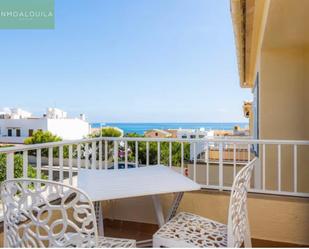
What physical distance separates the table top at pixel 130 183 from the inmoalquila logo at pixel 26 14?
8.01 feet

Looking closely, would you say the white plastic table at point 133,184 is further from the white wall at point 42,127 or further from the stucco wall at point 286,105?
the white wall at point 42,127

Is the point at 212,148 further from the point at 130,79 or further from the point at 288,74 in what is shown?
the point at 130,79

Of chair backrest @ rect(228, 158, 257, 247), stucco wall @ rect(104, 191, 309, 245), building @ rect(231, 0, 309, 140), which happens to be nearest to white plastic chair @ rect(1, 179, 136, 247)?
chair backrest @ rect(228, 158, 257, 247)

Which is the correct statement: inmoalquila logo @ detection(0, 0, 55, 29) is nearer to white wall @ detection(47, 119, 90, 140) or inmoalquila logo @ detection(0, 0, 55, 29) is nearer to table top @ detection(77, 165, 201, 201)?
table top @ detection(77, 165, 201, 201)

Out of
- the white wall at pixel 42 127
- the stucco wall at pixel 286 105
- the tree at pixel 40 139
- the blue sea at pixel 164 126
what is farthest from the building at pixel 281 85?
the blue sea at pixel 164 126

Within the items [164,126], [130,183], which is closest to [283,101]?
[130,183]

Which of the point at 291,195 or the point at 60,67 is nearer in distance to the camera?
the point at 291,195

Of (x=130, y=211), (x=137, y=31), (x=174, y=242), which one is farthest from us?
(x=137, y=31)

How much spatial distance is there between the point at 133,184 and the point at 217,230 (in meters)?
0.67

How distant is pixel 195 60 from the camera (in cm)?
3316

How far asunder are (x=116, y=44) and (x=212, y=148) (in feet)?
58.1

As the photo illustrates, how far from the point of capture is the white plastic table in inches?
78.0

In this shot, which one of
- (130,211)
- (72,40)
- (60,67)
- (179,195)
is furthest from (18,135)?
(179,195)

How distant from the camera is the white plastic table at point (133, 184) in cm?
198
